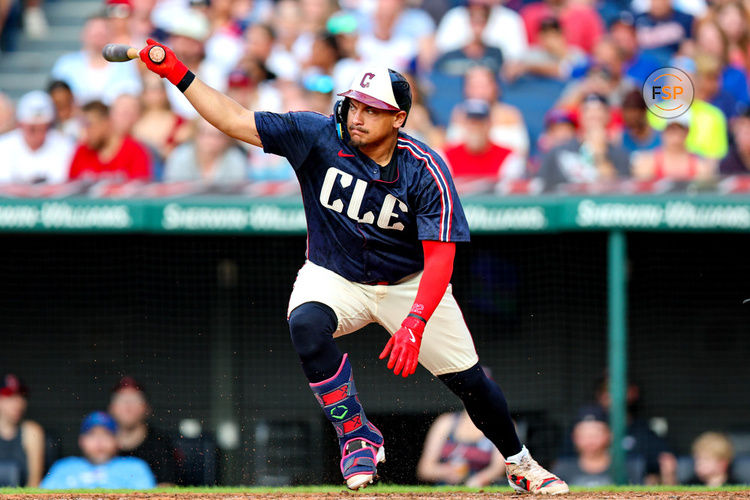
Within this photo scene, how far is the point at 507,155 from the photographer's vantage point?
8.29 meters

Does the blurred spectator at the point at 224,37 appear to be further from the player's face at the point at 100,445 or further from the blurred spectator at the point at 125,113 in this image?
the player's face at the point at 100,445

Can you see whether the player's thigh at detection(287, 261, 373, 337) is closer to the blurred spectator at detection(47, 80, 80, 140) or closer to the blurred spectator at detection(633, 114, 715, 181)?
the blurred spectator at detection(633, 114, 715, 181)

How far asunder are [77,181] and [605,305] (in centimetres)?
374

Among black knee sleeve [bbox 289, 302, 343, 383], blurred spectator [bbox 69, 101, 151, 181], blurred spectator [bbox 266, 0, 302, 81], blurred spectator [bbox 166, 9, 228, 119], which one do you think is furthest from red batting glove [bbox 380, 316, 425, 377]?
blurred spectator [bbox 266, 0, 302, 81]

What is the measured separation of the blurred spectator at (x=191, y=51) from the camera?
29.8 feet

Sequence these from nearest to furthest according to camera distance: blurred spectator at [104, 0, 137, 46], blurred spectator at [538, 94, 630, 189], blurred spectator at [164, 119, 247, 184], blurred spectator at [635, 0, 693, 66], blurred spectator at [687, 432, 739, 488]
→ blurred spectator at [687, 432, 739, 488] < blurred spectator at [538, 94, 630, 189] < blurred spectator at [164, 119, 247, 184] < blurred spectator at [635, 0, 693, 66] < blurred spectator at [104, 0, 137, 46]

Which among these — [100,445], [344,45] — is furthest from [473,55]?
[100,445]

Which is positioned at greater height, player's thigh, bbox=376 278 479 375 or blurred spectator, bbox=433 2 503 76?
blurred spectator, bbox=433 2 503 76

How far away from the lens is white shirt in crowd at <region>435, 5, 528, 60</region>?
9609mm

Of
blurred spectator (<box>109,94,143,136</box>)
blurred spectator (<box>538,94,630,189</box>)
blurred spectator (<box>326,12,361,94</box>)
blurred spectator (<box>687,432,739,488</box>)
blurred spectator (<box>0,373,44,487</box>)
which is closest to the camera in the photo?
blurred spectator (<box>0,373,44,487</box>)

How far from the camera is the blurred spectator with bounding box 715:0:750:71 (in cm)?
921

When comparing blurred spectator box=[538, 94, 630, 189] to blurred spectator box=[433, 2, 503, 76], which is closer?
blurred spectator box=[538, 94, 630, 189]

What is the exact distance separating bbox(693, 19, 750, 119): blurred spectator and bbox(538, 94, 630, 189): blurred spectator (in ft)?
3.56

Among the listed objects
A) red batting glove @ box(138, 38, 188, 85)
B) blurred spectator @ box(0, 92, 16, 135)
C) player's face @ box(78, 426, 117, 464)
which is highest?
blurred spectator @ box(0, 92, 16, 135)
